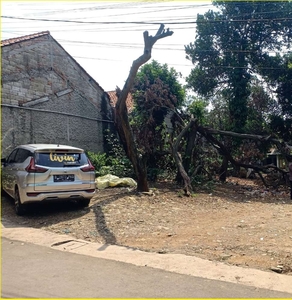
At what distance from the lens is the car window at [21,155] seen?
745 cm

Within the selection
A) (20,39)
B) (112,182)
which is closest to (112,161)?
(112,182)

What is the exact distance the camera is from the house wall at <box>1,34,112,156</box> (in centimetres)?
1091

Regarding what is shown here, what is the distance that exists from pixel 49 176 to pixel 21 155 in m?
1.32

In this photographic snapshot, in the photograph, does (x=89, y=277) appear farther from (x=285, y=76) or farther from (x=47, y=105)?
(x=285, y=76)

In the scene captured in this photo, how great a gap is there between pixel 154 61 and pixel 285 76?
23.2 ft

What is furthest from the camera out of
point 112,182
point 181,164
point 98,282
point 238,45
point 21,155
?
point 238,45

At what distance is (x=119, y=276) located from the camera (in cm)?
412

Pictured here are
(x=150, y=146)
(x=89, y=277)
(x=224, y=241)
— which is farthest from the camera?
(x=150, y=146)

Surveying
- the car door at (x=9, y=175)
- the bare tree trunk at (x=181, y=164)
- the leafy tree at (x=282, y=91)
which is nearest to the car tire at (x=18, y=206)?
the car door at (x=9, y=175)

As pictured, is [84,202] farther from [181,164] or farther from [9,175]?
[181,164]

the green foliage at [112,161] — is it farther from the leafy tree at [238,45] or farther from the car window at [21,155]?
the leafy tree at [238,45]

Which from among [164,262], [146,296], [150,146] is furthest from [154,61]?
[146,296]

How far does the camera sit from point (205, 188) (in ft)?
38.3

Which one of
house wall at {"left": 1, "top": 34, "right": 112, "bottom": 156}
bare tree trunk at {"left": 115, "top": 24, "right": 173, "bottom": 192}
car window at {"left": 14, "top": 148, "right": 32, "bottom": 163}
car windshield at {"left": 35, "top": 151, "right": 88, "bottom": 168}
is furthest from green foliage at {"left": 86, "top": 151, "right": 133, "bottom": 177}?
car windshield at {"left": 35, "top": 151, "right": 88, "bottom": 168}
